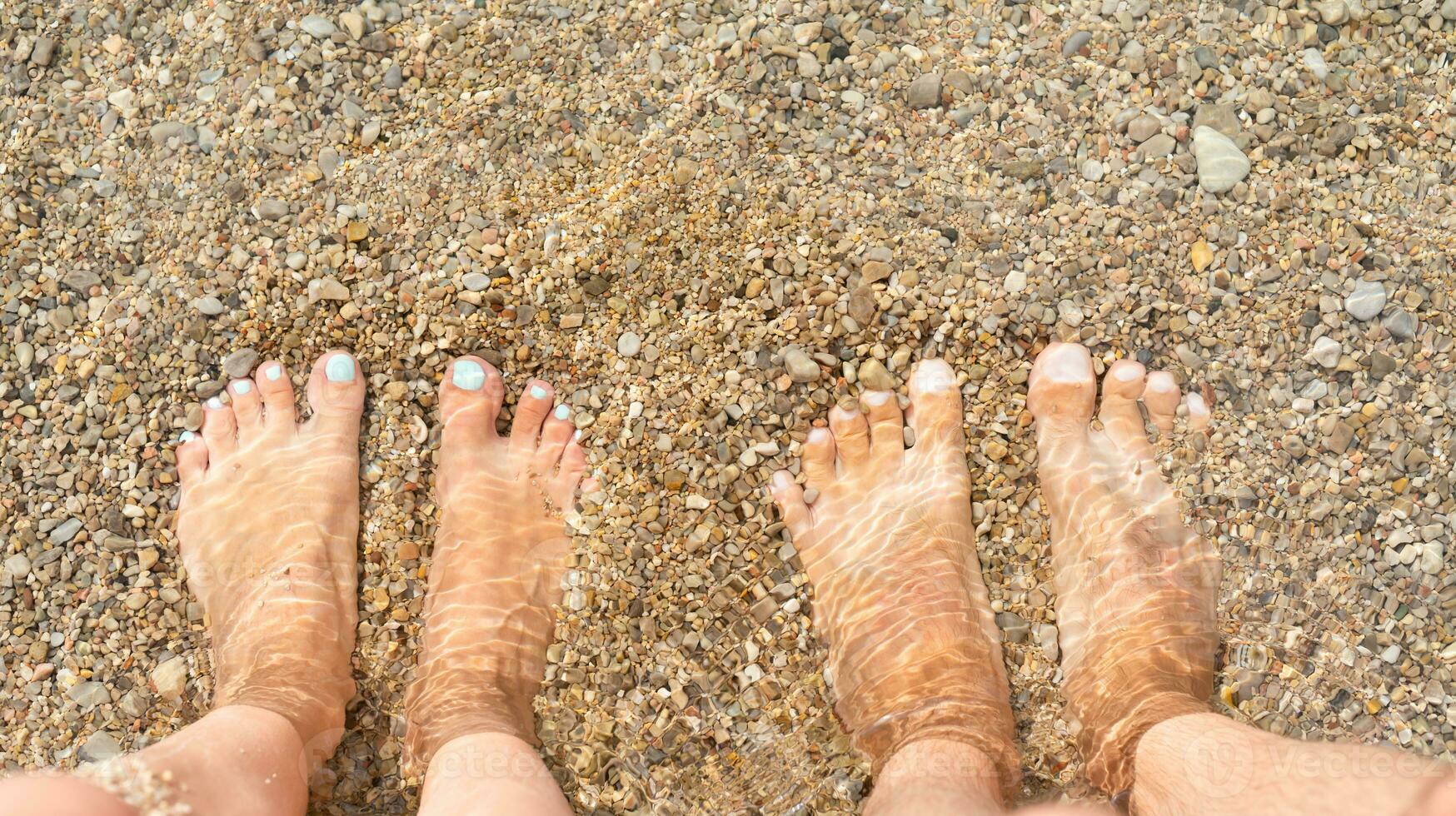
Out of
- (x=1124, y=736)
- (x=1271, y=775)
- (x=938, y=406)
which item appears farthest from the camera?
(x=938, y=406)

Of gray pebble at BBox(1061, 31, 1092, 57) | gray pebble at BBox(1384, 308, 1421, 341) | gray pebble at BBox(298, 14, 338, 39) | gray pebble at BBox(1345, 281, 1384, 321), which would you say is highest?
gray pebble at BBox(298, 14, 338, 39)

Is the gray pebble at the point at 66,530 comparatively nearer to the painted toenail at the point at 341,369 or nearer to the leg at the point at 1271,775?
the painted toenail at the point at 341,369

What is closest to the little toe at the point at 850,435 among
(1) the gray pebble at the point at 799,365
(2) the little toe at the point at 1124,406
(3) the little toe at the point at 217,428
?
(1) the gray pebble at the point at 799,365

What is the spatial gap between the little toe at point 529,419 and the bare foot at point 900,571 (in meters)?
0.69

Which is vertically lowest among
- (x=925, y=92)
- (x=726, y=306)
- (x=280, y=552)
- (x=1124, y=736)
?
(x=1124, y=736)

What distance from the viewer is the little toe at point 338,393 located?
2748 millimetres

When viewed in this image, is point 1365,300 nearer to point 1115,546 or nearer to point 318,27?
point 1115,546

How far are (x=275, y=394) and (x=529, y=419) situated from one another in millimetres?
732

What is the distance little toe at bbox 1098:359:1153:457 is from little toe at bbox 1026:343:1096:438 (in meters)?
0.06

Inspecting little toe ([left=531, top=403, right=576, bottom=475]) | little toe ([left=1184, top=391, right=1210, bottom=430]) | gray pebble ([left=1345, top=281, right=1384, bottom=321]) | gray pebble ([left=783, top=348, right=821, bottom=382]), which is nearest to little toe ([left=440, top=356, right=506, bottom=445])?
little toe ([left=531, top=403, right=576, bottom=475])

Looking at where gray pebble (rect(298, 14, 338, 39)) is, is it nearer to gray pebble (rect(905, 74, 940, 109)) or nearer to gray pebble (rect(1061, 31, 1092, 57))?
gray pebble (rect(905, 74, 940, 109))

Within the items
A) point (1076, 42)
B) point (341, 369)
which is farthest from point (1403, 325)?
point (341, 369)

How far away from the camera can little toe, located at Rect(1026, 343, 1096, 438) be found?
2660 mm

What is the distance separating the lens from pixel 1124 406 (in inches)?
107
